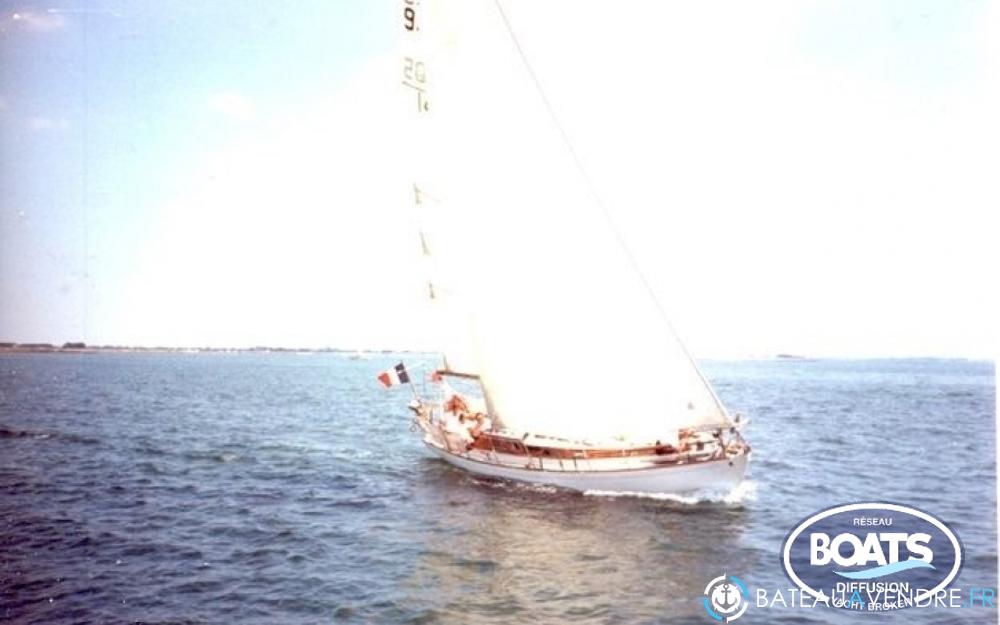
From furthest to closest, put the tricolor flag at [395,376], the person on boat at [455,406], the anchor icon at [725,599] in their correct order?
the person on boat at [455,406]
the tricolor flag at [395,376]
the anchor icon at [725,599]

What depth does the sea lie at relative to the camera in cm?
1388

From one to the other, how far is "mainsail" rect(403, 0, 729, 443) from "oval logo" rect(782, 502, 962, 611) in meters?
5.91

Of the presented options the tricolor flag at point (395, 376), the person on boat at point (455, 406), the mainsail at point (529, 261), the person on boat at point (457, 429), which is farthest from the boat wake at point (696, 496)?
the tricolor flag at point (395, 376)

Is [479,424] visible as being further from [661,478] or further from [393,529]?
[661,478]

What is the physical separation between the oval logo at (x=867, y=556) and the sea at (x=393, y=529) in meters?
0.38

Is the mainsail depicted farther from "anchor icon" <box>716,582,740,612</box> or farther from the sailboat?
"anchor icon" <box>716,582,740,612</box>

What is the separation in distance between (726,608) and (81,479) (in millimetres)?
23368

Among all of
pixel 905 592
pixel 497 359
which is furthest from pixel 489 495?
pixel 905 592

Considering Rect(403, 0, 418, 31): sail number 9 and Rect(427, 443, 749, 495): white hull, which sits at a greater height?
Rect(403, 0, 418, 31): sail number 9

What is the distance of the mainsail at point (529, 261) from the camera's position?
64.1 ft

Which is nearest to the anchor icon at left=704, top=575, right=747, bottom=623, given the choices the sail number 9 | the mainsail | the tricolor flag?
the mainsail

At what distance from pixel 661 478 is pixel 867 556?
6.91 metres

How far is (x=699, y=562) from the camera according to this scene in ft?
51.9

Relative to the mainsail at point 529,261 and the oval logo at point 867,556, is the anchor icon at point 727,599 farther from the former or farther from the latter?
the mainsail at point 529,261
